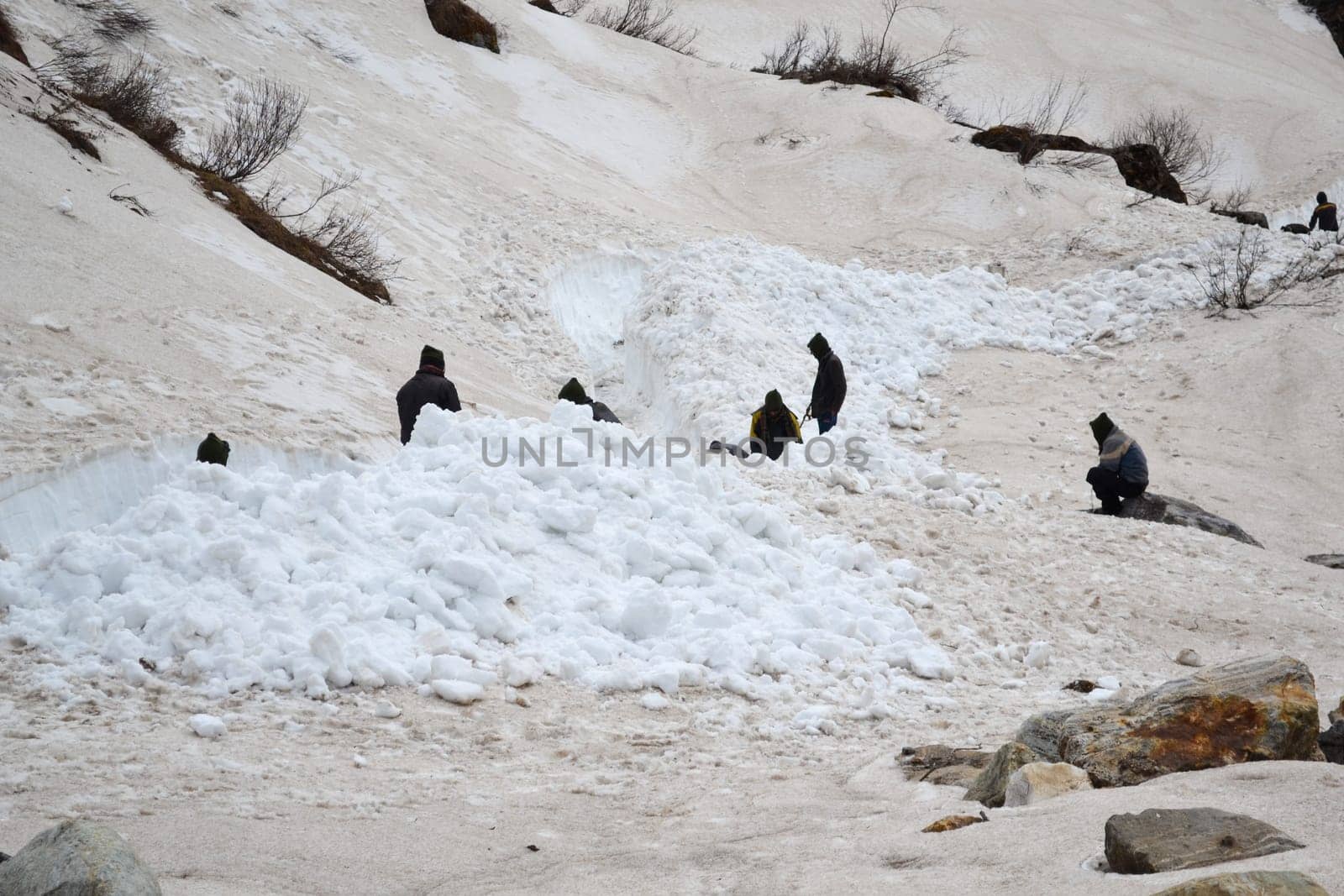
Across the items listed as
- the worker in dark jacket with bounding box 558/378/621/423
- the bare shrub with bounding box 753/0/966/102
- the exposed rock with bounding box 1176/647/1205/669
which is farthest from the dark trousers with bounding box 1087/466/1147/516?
the bare shrub with bounding box 753/0/966/102

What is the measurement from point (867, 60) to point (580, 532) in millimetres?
24312

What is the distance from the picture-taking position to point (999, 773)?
3.95 metres

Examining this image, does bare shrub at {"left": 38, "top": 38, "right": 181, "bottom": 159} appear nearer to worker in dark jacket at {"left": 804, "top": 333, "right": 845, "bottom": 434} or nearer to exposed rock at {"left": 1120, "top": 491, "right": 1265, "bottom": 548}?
worker in dark jacket at {"left": 804, "top": 333, "right": 845, "bottom": 434}

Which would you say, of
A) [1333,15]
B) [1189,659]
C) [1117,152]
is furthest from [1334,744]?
[1333,15]

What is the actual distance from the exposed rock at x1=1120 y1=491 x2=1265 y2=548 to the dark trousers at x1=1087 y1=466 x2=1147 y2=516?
0.21 ft

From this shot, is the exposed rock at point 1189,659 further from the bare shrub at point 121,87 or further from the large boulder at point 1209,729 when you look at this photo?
the bare shrub at point 121,87

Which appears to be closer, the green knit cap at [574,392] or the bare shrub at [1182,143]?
the green knit cap at [574,392]

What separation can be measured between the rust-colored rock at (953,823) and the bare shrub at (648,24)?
2918cm

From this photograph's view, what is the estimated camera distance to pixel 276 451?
23.9ft

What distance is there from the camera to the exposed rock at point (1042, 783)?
370 centimetres

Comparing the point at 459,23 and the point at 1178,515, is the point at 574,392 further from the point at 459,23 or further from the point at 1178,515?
the point at 459,23

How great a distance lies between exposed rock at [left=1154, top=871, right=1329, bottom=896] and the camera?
2.39 metres

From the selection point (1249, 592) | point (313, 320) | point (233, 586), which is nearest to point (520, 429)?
point (233, 586)

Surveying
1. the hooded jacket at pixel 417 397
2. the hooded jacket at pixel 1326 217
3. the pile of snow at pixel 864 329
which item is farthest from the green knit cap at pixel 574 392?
the hooded jacket at pixel 1326 217
